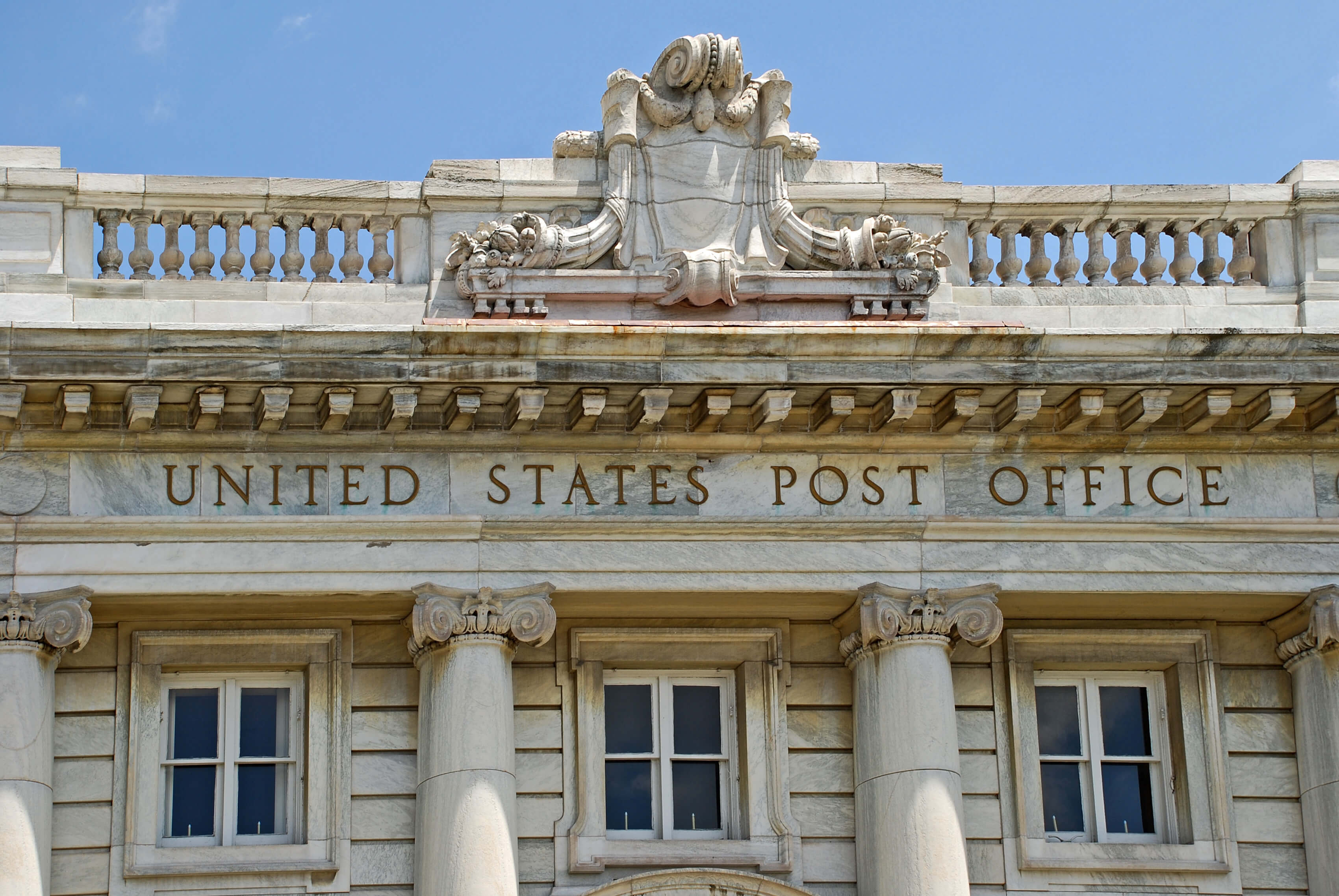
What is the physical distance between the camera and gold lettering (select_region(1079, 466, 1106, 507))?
2084cm

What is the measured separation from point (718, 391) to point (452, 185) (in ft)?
11.5

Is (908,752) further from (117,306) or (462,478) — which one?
(117,306)

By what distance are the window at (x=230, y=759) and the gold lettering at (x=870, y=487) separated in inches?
213

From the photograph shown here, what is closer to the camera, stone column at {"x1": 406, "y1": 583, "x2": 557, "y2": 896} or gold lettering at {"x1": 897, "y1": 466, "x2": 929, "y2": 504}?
stone column at {"x1": 406, "y1": 583, "x2": 557, "y2": 896}

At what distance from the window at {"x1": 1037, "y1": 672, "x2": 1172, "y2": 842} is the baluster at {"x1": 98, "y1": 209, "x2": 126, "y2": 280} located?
9.44 metres

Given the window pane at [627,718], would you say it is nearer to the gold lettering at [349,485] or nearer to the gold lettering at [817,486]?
the gold lettering at [817,486]

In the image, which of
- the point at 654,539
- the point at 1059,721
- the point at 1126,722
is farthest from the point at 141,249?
the point at 1126,722

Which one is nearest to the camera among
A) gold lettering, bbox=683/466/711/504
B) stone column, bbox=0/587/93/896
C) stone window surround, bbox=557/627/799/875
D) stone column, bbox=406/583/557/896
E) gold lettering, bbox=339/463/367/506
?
stone column, bbox=0/587/93/896

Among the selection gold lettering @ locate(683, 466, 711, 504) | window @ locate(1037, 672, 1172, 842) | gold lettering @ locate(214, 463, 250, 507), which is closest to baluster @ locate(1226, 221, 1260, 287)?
window @ locate(1037, 672, 1172, 842)

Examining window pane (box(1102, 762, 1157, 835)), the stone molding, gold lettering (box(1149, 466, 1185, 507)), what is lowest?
window pane (box(1102, 762, 1157, 835))

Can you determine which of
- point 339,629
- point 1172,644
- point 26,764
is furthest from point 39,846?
point 1172,644

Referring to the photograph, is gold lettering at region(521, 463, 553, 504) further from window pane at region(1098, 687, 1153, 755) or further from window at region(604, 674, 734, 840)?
window pane at region(1098, 687, 1153, 755)

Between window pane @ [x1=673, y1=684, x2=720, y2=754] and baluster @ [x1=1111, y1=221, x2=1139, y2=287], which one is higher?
baluster @ [x1=1111, y1=221, x2=1139, y2=287]

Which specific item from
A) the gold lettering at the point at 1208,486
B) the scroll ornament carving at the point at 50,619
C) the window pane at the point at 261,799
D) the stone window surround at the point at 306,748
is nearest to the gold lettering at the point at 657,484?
the stone window surround at the point at 306,748
